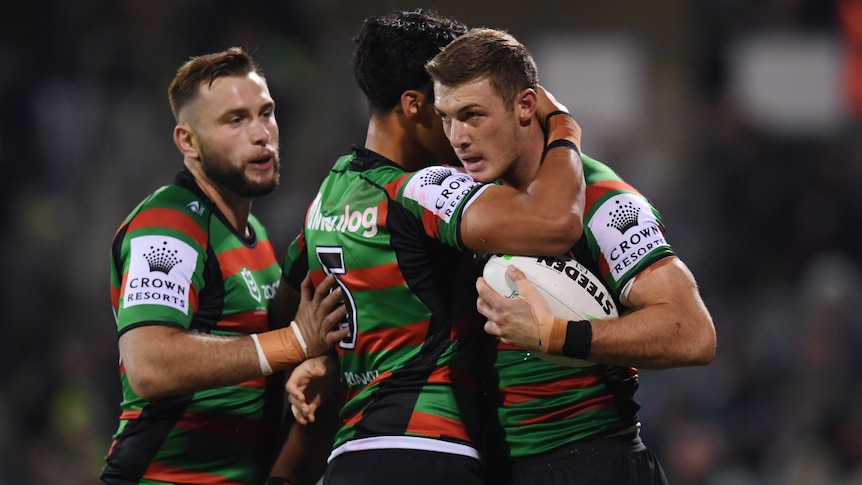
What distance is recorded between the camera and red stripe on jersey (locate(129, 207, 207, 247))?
4.68 m

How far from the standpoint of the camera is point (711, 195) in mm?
11648

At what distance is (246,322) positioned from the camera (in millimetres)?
4816

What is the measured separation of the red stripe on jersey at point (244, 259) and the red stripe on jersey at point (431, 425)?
46.9 inches

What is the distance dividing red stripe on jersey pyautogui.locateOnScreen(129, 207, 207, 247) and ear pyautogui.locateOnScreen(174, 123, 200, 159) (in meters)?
0.42

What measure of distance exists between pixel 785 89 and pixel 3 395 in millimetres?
8725

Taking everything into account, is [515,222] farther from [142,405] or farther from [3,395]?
[3,395]

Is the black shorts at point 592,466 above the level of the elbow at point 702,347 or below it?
below

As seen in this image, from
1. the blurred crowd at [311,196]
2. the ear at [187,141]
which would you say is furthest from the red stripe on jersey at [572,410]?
the blurred crowd at [311,196]

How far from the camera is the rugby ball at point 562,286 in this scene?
3881 mm

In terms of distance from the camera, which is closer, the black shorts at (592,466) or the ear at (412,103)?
the black shorts at (592,466)

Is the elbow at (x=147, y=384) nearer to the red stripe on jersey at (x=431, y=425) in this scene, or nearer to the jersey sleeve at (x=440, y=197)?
the red stripe on jersey at (x=431, y=425)

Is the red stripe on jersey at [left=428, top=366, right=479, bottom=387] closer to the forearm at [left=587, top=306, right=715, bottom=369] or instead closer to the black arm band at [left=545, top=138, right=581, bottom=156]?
the forearm at [left=587, top=306, right=715, bottom=369]

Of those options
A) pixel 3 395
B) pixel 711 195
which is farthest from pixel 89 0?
pixel 711 195

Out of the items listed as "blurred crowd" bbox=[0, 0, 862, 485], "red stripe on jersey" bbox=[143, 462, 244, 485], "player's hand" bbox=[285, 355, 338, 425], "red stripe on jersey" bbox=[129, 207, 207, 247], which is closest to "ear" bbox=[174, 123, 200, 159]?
"red stripe on jersey" bbox=[129, 207, 207, 247]
